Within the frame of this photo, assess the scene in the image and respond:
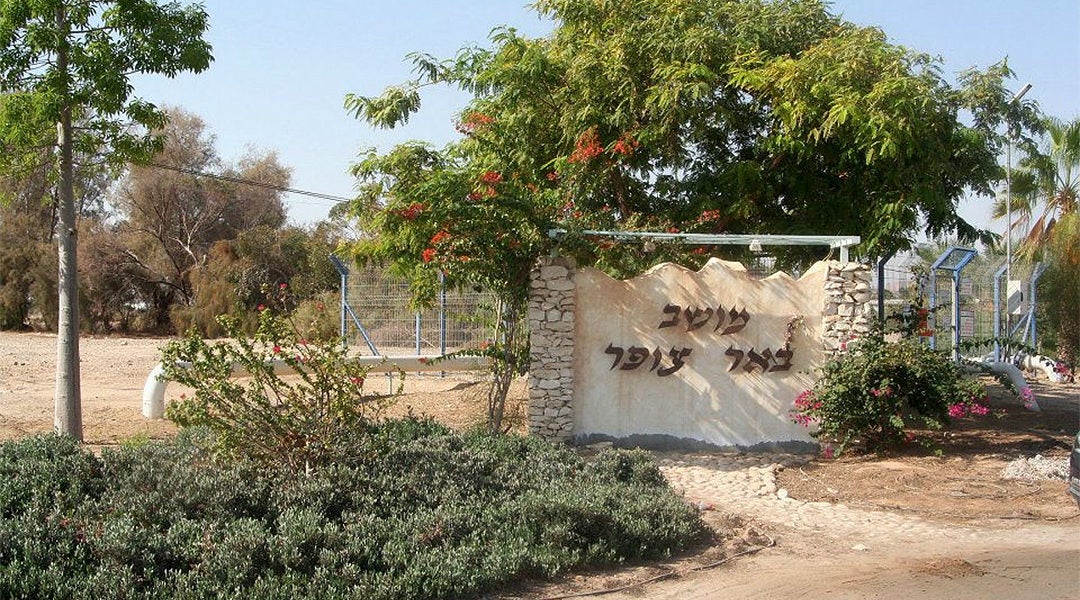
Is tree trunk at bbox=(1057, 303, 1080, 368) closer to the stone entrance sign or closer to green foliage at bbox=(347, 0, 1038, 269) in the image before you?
green foliage at bbox=(347, 0, 1038, 269)

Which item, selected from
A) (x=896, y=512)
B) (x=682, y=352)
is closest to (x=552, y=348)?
(x=682, y=352)

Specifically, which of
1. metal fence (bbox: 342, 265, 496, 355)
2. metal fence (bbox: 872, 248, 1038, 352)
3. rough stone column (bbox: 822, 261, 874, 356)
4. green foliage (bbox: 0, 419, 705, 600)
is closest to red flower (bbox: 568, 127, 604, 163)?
rough stone column (bbox: 822, 261, 874, 356)

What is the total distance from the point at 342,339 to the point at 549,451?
2.26 metres

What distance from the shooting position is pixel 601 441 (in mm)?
11398

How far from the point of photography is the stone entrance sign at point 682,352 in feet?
36.9

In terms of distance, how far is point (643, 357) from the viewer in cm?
1130

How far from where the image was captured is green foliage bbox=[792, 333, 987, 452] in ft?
35.0

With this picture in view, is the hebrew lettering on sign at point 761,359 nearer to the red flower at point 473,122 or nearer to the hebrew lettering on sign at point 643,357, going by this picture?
the hebrew lettering on sign at point 643,357

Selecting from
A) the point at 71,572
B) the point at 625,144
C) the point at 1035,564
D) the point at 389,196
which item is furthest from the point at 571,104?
the point at 71,572

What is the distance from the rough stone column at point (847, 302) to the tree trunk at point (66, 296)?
832 centimetres

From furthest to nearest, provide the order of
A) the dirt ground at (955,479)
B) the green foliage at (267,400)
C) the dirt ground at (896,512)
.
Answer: the dirt ground at (955,479) < the green foliage at (267,400) < the dirt ground at (896,512)

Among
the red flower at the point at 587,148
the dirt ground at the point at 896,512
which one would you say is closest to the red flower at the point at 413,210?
the dirt ground at the point at 896,512

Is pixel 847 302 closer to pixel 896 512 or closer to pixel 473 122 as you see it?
pixel 896 512

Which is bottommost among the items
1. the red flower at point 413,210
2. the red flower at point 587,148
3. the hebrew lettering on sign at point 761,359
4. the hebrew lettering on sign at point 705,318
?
the hebrew lettering on sign at point 761,359
